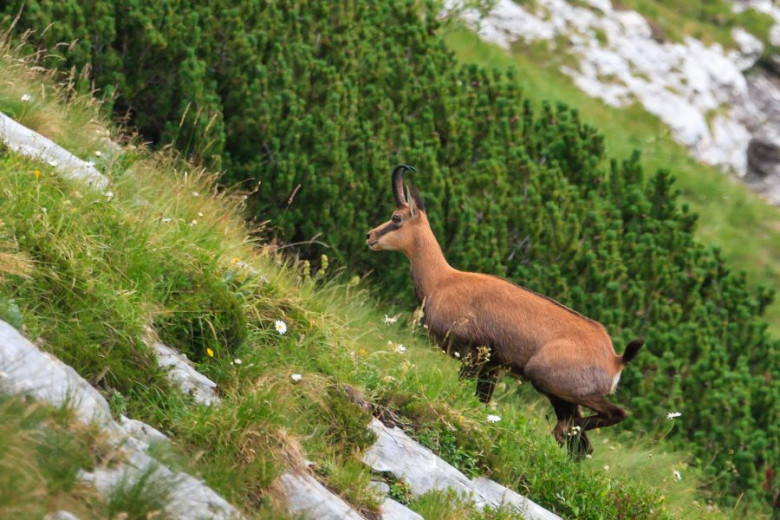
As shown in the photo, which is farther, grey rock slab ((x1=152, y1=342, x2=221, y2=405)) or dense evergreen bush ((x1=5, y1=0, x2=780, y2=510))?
dense evergreen bush ((x1=5, y1=0, x2=780, y2=510))

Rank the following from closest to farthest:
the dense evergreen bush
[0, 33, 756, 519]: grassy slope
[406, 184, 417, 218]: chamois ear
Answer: [0, 33, 756, 519]: grassy slope < [406, 184, 417, 218]: chamois ear < the dense evergreen bush

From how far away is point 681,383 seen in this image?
13.8m

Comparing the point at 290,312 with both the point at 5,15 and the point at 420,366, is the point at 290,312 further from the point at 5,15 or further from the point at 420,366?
the point at 5,15

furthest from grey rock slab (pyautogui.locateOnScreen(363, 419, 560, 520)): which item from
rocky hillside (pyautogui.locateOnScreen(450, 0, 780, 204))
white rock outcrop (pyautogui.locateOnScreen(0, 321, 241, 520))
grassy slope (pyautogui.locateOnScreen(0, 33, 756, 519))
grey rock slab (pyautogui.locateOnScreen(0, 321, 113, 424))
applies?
rocky hillside (pyautogui.locateOnScreen(450, 0, 780, 204))

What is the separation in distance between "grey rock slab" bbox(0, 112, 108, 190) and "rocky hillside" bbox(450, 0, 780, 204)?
788 inches

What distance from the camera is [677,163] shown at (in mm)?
27984

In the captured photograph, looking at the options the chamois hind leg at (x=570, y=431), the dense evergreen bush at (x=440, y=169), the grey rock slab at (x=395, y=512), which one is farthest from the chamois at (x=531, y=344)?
the dense evergreen bush at (x=440, y=169)

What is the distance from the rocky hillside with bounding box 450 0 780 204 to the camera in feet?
98.2

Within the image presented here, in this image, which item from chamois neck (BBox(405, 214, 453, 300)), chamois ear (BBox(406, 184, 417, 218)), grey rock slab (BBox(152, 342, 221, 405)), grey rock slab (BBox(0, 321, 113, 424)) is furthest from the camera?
chamois ear (BBox(406, 184, 417, 218))

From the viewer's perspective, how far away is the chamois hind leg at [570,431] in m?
8.92

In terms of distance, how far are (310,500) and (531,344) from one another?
323cm

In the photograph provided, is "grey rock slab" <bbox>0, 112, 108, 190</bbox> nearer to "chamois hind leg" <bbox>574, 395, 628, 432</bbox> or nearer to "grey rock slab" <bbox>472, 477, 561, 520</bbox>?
"grey rock slab" <bbox>472, 477, 561, 520</bbox>

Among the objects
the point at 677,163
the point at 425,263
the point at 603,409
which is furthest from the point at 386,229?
the point at 677,163

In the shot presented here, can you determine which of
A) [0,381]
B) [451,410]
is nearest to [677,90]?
[451,410]
